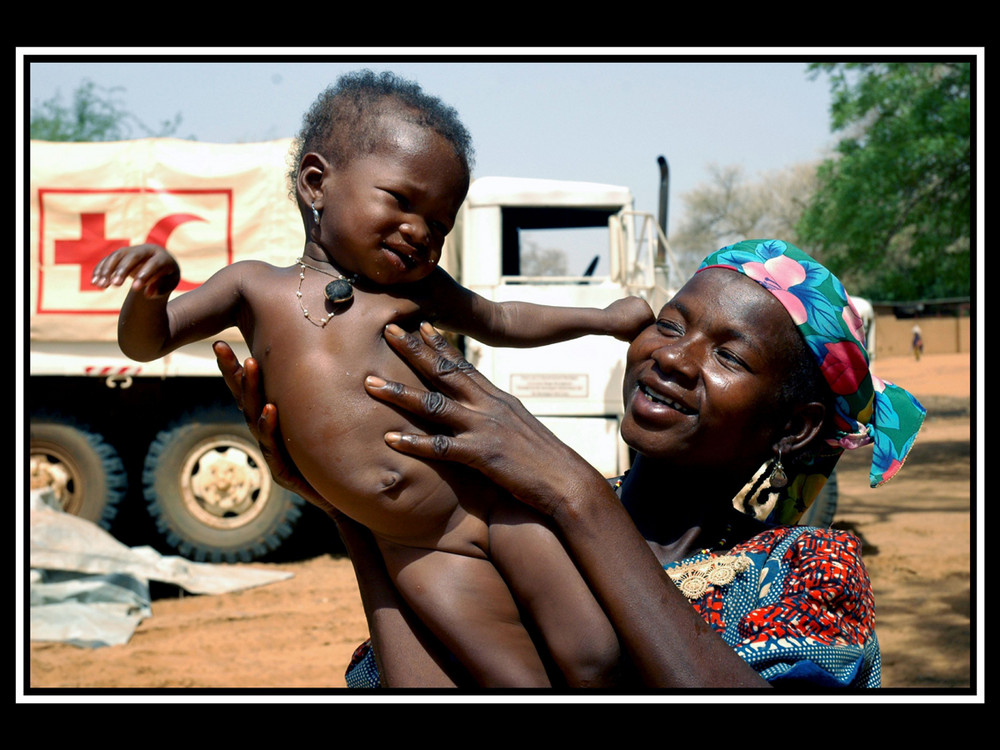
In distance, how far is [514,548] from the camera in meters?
1.61

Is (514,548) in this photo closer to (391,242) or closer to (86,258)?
(391,242)

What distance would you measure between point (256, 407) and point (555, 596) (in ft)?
2.08

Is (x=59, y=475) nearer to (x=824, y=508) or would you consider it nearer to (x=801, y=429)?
(x=824, y=508)

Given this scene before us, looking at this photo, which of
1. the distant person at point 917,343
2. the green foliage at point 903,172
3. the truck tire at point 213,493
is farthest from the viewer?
the distant person at point 917,343

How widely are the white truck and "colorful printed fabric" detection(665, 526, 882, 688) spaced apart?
551 cm

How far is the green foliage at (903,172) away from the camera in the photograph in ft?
34.8

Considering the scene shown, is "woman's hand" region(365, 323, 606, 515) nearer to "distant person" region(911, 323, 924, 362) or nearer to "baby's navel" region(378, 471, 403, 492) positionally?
"baby's navel" region(378, 471, 403, 492)

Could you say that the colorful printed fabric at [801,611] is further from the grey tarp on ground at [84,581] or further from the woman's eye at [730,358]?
the grey tarp on ground at [84,581]

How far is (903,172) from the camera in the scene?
36.2 feet

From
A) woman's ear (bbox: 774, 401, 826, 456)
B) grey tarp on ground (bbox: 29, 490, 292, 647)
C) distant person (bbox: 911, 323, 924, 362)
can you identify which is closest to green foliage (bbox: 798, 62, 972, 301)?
grey tarp on ground (bbox: 29, 490, 292, 647)

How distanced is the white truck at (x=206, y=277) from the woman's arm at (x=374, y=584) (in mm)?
5480

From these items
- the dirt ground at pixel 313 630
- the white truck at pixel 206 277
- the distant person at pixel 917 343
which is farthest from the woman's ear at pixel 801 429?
the distant person at pixel 917 343

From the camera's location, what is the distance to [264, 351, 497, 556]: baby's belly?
5.27 feet
